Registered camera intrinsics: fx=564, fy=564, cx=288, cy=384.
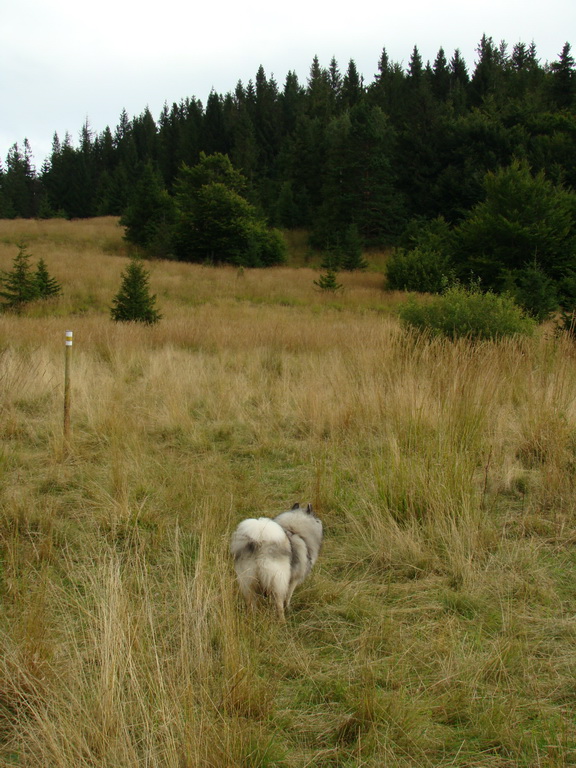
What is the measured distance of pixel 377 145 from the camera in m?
37.0

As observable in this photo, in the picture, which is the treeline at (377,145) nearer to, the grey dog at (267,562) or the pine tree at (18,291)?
the pine tree at (18,291)

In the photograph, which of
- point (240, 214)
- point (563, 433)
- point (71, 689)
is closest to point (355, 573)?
point (71, 689)

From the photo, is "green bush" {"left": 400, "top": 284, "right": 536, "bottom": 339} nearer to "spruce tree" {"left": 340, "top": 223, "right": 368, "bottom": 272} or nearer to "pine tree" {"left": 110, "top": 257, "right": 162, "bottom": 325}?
"pine tree" {"left": 110, "top": 257, "right": 162, "bottom": 325}

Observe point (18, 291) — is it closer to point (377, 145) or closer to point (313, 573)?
point (313, 573)

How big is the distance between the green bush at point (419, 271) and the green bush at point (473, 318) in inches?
518

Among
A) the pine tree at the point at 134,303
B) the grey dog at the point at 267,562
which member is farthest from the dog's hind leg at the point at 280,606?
the pine tree at the point at 134,303

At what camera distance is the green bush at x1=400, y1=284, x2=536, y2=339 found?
329 inches

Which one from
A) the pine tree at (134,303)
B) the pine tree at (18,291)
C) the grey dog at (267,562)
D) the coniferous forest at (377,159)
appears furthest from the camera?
the coniferous forest at (377,159)

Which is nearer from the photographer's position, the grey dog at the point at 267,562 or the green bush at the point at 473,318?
the grey dog at the point at 267,562

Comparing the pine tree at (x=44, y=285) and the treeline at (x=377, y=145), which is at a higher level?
the treeline at (x=377, y=145)

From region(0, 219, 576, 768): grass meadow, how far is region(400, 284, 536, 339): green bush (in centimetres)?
83

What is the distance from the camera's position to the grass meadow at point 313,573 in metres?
1.86

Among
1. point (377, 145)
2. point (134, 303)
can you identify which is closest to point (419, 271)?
point (134, 303)

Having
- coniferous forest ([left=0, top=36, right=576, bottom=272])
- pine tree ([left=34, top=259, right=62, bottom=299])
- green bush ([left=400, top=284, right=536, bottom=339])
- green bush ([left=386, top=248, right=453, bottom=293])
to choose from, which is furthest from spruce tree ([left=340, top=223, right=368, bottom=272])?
green bush ([left=400, top=284, right=536, bottom=339])
